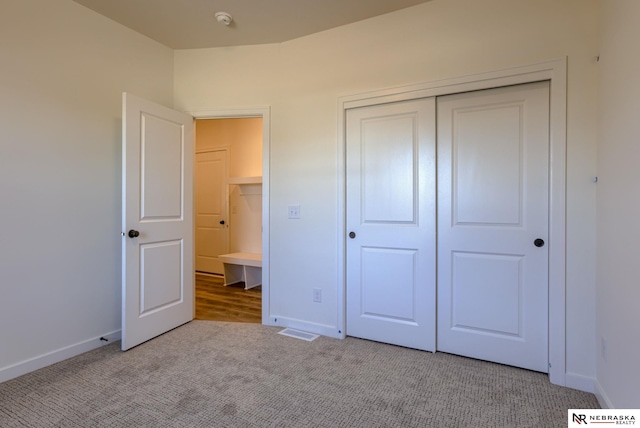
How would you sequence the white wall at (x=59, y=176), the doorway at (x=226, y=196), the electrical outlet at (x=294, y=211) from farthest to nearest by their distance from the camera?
the doorway at (x=226, y=196) → the electrical outlet at (x=294, y=211) → the white wall at (x=59, y=176)

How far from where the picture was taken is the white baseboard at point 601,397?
168 centimetres

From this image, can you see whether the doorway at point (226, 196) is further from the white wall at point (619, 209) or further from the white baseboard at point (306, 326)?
the white wall at point (619, 209)

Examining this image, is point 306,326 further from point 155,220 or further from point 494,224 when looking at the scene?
point 494,224

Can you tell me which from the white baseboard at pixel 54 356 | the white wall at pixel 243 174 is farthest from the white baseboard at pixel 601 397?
the white wall at pixel 243 174

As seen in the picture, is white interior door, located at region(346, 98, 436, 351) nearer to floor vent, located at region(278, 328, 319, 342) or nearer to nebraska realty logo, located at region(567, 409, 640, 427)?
floor vent, located at region(278, 328, 319, 342)

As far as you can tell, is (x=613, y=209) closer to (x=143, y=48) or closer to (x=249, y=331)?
(x=249, y=331)

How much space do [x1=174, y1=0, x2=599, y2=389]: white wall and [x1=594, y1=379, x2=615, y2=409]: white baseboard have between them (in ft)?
0.19

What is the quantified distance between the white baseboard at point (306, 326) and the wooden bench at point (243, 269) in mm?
1311

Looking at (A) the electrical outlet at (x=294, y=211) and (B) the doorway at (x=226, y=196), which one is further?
(B) the doorway at (x=226, y=196)

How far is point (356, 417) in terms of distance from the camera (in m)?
1.68

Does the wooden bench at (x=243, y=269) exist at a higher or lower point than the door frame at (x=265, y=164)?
lower

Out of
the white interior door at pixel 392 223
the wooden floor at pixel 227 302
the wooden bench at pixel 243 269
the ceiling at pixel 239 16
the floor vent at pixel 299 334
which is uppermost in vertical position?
the ceiling at pixel 239 16

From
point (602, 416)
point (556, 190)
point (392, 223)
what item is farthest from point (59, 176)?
point (602, 416)

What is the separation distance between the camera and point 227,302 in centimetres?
381
